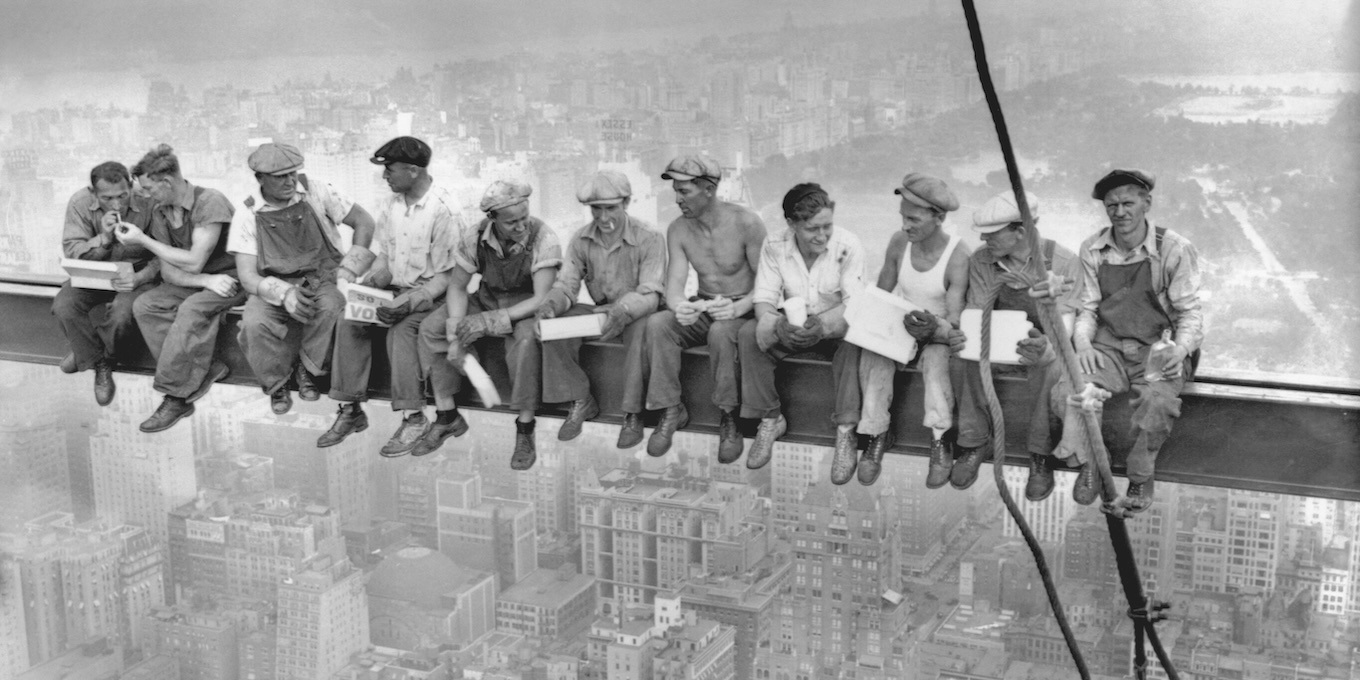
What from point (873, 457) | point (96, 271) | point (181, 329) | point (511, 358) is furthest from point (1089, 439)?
point (96, 271)

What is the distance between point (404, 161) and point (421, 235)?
40 centimetres

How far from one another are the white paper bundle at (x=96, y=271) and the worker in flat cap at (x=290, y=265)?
79 centimetres

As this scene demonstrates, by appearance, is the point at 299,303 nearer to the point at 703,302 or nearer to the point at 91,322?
the point at 91,322

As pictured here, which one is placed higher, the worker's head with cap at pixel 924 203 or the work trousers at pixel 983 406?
the worker's head with cap at pixel 924 203

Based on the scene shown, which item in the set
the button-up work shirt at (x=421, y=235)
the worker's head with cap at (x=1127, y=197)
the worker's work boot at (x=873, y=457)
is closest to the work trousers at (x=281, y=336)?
the button-up work shirt at (x=421, y=235)

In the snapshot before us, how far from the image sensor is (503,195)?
728cm

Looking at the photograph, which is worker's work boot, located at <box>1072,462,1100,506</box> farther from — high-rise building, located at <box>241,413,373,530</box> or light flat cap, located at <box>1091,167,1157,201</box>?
high-rise building, located at <box>241,413,373,530</box>

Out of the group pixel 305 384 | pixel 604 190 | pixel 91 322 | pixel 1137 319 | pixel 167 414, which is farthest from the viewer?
pixel 91 322

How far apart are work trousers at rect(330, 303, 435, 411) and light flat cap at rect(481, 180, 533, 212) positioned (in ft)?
2.37

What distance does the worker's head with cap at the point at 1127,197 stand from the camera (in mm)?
6262

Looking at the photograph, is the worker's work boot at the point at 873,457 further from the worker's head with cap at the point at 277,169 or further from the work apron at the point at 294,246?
the worker's head with cap at the point at 277,169

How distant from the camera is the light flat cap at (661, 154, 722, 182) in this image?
711 centimetres

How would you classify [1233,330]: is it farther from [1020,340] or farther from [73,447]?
[73,447]

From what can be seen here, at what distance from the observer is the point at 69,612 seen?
2252 cm
